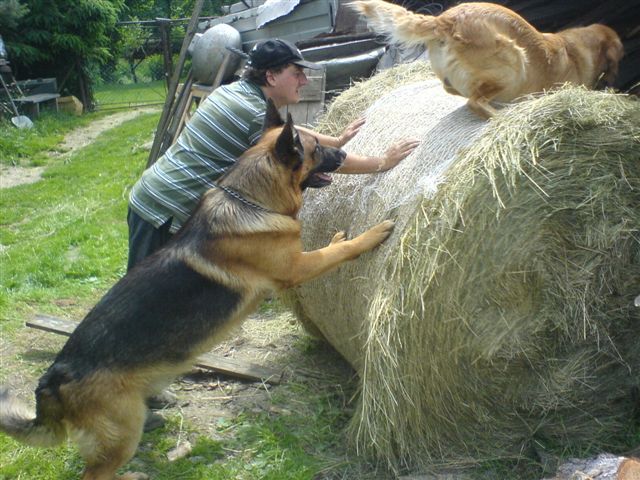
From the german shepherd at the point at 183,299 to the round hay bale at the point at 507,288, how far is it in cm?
40

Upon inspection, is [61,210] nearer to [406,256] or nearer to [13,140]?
[13,140]

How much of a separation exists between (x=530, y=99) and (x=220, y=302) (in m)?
2.02

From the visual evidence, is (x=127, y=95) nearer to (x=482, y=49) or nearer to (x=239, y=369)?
(x=239, y=369)

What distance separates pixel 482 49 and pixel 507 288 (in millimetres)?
1349

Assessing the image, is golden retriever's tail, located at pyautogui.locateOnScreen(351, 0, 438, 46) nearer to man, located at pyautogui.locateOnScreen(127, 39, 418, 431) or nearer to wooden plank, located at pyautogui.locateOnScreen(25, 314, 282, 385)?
man, located at pyautogui.locateOnScreen(127, 39, 418, 431)

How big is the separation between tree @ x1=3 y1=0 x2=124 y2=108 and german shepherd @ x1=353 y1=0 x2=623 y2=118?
61.1ft

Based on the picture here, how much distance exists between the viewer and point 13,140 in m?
14.8

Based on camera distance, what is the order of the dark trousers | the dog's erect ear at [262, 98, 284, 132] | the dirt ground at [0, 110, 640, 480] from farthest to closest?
the dirt ground at [0, 110, 640, 480] → the dark trousers → the dog's erect ear at [262, 98, 284, 132]

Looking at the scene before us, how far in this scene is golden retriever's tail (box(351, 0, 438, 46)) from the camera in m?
3.89

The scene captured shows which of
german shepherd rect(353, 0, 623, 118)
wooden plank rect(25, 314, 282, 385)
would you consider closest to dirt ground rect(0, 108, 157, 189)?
wooden plank rect(25, 314, 282, 385)

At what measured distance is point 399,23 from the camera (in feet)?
12.9

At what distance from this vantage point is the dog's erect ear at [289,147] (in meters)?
3.60

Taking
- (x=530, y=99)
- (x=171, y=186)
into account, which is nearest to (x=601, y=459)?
(x=530, y=99)

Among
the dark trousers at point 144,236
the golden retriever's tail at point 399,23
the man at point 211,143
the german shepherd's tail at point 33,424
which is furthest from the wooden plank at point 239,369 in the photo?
the golden retriever's tail at point 399,23
